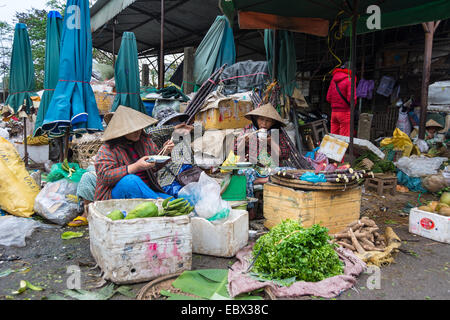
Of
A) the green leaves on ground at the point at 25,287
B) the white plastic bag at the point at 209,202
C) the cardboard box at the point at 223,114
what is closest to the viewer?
the green leaves on ground at the point at 25,287

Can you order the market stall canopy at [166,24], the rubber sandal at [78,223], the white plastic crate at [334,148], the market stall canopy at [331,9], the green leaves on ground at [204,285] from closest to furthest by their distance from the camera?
the green leaves on ground at [204,285], the rubber sandal at [78,223], the market stall canopy at [331,9], the white plastic crate at [334,148], the market stall canopy at [166,24]

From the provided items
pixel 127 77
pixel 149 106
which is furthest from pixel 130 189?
pixel 149 106

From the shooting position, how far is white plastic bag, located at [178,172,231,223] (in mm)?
2957

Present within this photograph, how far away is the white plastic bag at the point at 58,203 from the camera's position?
3.82 m

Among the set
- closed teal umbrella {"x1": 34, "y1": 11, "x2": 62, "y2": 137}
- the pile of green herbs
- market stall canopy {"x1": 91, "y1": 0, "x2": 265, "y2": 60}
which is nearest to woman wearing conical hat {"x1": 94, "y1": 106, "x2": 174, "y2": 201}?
closed teal umbrella {"x1": 34, "y1": 11, "x2": 62, "y2": 137}

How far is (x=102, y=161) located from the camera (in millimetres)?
2967

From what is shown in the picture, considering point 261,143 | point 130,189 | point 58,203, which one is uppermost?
point 261,143

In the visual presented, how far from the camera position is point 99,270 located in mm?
2633

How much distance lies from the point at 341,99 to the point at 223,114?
248cm

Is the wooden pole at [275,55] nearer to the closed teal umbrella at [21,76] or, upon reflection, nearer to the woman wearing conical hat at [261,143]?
the woman wearing conical hat at [261,143]

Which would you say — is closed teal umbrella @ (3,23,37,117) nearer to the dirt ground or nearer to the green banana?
the dirt ground

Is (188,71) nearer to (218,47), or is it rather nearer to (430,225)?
(218,47)

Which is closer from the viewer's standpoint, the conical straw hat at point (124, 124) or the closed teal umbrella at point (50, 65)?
the conical straw hat at point (124, 124)

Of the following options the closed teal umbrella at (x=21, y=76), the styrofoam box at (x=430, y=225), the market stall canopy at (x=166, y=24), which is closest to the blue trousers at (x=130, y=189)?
the styrofoam box at (x=430, y=225)
